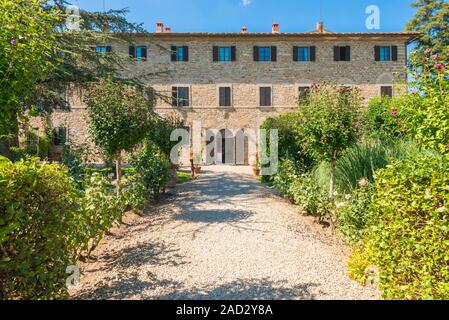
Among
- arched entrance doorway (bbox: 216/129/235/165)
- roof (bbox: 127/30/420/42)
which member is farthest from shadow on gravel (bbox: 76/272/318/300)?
roof (bbox: 127/30/420/42)

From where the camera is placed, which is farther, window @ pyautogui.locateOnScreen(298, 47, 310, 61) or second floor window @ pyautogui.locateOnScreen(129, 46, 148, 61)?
window @ pyautogui.locateOnScreen(298, 47, 310, 61)

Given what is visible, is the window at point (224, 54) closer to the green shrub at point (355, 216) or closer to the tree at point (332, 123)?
the tree at point (332, 123)

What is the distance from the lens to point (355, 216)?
16.4ft

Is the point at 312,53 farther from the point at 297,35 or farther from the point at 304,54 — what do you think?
the point at 297,35

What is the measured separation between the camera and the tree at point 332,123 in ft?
22.3

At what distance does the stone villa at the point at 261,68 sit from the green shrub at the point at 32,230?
18.5 meters

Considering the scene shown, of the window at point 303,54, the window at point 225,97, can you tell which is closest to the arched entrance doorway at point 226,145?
the window at point 225,97

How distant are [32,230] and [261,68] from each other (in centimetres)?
2036

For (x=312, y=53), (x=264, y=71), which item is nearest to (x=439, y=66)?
(x=264, y=71)

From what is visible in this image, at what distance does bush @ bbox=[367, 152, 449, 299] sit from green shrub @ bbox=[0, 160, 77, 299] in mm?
3163

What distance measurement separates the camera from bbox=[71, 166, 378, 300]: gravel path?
11.3 feet

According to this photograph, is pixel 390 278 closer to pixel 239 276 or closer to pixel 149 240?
pixel 239 276

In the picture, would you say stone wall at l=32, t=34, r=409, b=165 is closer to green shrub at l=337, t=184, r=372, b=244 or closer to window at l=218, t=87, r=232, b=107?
window at l=218, t=87, r=232, b=107
